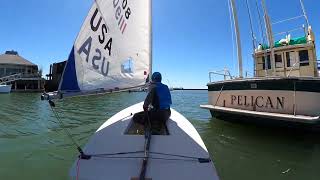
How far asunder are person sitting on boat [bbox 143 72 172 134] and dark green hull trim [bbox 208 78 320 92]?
5.50 m

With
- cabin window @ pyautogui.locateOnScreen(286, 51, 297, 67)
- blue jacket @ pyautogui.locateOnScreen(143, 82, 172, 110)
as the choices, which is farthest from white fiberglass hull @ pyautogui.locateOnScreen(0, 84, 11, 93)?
blue jacket @ pyautogui.locateOnScreen(143, 82, 172, 110)

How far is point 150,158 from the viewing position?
5.12 m

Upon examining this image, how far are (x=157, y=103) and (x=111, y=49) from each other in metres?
1.72

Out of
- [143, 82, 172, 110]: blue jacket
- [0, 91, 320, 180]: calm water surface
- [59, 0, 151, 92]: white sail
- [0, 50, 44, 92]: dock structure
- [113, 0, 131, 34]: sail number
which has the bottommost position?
[0, 91, 320, 180]: calm water surface

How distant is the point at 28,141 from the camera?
10188mm

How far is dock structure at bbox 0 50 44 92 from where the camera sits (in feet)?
230

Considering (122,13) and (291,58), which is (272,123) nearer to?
(291,58)

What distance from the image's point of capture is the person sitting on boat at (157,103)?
6383mm

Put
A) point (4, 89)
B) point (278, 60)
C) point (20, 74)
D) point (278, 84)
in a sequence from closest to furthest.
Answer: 1. point (278, 84)
2. point (278, 60)
3. point (4, 89)
4. point (20, 74)

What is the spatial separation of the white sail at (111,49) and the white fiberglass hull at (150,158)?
48.4 inches

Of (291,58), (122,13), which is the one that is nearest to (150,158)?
(122,13)

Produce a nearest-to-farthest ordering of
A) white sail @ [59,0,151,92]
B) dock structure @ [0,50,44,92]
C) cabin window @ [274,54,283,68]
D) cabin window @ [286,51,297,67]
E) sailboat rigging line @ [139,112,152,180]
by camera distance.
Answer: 1. sailboat rigging line @ [139,112,152,180]
2. white sail @ [59,0,151,92]
3. cabin window @ [286,51,297,67]
4. cabin window @ [274,54,283,68]
5. dock structure @ [0,50,44,92]

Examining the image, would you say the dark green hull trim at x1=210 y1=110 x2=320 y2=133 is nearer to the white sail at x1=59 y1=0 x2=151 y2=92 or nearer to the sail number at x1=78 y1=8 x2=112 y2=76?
the white sail at x1=59 y1=0 x2=151 y2=92

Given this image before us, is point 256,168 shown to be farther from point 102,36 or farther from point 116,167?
point 102,36
